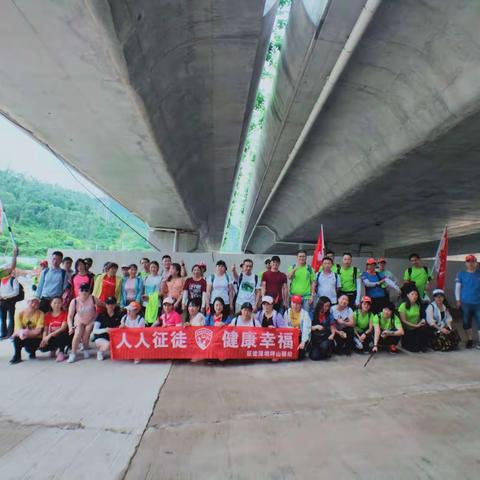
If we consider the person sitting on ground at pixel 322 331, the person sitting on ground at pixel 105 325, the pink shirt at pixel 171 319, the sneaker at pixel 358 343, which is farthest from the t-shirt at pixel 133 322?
the sneaker at pixel 358 343

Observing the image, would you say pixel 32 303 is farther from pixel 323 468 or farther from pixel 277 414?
pixel 323 468

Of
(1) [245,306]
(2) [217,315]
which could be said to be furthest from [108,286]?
(1) [245,306]

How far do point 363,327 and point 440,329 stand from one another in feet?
4.88

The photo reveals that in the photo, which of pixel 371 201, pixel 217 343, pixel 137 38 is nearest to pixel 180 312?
pixel 217 343

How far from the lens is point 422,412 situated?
3574mm

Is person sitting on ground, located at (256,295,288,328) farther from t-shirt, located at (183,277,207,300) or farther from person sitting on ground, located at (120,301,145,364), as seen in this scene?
person sitting on ground, located at (120,301,145,364)

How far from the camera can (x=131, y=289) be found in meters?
6.76

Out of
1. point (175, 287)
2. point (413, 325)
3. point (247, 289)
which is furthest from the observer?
point (175, 287)

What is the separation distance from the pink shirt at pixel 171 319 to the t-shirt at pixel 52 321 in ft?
5.16

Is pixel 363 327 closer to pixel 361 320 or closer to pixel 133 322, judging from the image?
pixel 361 320

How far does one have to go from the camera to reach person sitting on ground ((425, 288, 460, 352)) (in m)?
6.37

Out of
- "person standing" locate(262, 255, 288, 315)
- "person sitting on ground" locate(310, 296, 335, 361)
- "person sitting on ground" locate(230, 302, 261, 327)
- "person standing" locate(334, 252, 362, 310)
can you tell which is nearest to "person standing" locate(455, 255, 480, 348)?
"person standing" locate(334, 252, 362, 310)

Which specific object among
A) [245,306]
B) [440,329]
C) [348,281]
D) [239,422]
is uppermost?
[348,281]

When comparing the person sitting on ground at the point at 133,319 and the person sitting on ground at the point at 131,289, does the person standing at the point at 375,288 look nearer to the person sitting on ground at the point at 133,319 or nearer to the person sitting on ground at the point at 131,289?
the person sitting on ground at the point at 133,319
